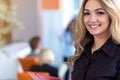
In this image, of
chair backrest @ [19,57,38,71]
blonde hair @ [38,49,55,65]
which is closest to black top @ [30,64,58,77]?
blonde hair @ [38,49,55,65]

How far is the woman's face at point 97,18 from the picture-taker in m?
1.74

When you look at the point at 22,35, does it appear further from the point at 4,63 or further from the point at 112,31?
the point at 112,31

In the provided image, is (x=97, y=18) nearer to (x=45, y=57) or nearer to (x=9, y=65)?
(x=45, y=57)

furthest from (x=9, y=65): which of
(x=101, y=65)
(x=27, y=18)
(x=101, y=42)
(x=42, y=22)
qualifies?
(x=101, y=65)

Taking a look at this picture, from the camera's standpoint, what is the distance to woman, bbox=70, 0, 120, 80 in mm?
1685

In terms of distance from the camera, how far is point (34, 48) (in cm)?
489

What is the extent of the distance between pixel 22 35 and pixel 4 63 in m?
2.23

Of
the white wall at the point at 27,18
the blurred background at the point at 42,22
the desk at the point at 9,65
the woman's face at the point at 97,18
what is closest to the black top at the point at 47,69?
the desk at the point at 9,65

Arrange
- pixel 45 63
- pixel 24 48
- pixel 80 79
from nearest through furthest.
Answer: pixel 80 79 → pixel 45 63 → pixel 24 48

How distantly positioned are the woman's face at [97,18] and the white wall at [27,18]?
554 cm

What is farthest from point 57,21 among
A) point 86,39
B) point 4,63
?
point 86,39

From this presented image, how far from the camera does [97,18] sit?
1.75 meters

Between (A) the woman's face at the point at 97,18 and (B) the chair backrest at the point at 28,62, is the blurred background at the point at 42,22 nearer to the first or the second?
(B) the chair backrest at the point at 28,62

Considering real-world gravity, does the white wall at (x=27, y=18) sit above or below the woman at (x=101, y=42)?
below
